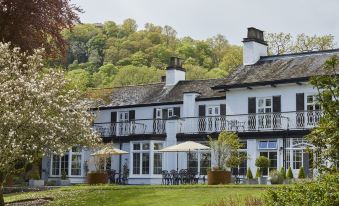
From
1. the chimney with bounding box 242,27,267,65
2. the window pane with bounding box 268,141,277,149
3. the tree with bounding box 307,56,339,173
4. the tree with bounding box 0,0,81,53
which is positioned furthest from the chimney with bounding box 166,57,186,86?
the tree with bounding box 307,56,339,173

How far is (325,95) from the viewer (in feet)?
46.4

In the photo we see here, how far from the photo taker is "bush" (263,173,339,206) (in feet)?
37.9

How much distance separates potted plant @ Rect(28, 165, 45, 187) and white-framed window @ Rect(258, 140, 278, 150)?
1425cm

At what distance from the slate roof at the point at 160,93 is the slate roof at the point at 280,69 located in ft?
7.86

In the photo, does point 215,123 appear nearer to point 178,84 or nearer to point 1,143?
point 178,84

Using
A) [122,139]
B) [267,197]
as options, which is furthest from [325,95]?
[122,139]

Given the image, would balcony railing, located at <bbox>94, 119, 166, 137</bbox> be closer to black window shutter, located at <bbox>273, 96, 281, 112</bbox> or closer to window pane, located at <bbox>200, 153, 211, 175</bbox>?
window pane, located at <bbox>200, 153, 211, 175</bbox>

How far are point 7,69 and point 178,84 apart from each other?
2707cm

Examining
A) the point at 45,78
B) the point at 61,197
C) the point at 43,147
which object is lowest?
the point at 61,197

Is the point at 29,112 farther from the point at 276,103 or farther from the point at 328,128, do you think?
the point at 276,103

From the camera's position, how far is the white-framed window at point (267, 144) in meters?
37.3

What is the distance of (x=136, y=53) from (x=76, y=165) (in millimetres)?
55449

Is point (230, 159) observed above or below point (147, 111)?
below

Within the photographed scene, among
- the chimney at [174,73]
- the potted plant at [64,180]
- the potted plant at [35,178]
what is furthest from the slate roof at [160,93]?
the potted plant at [35,178]
